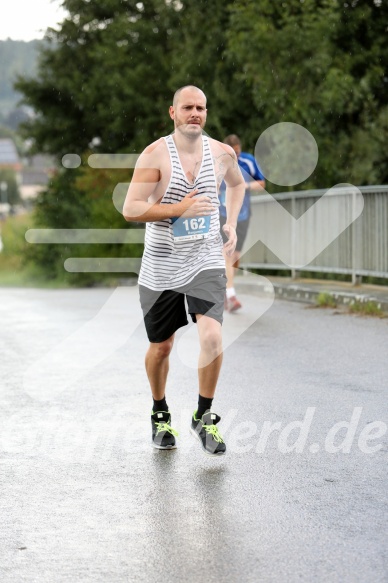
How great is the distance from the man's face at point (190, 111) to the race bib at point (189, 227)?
1.43 feet

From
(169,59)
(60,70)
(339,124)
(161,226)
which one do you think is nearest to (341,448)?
(161,226)

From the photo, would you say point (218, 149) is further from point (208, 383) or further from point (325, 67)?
point (325, 67)

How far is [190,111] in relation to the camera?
20.7 feet

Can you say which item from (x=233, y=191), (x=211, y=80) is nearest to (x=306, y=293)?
(x=233, y=191)

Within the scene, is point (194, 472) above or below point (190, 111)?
below

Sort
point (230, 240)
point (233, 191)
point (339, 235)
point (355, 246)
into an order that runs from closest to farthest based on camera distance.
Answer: point (230, 240) < point (233, 191) < point (355, 246) < point (339, 235)

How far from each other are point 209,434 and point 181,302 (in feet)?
2.34

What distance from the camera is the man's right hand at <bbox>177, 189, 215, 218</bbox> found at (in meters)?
6.15

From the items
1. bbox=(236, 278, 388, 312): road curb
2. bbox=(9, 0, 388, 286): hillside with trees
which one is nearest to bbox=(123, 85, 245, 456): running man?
bbox=(236, 278, 388, 312): road curb

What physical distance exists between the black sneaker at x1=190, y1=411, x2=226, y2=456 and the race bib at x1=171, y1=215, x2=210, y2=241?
96 cm

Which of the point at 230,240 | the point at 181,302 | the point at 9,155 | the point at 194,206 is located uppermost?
the point at 194,206

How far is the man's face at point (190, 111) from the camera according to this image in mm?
6300

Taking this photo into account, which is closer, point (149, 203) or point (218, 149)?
point (149, 203)

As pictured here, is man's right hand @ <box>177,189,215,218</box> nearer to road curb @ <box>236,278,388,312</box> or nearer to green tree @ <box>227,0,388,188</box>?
road curb @ <box>236,278,388,312</box>
